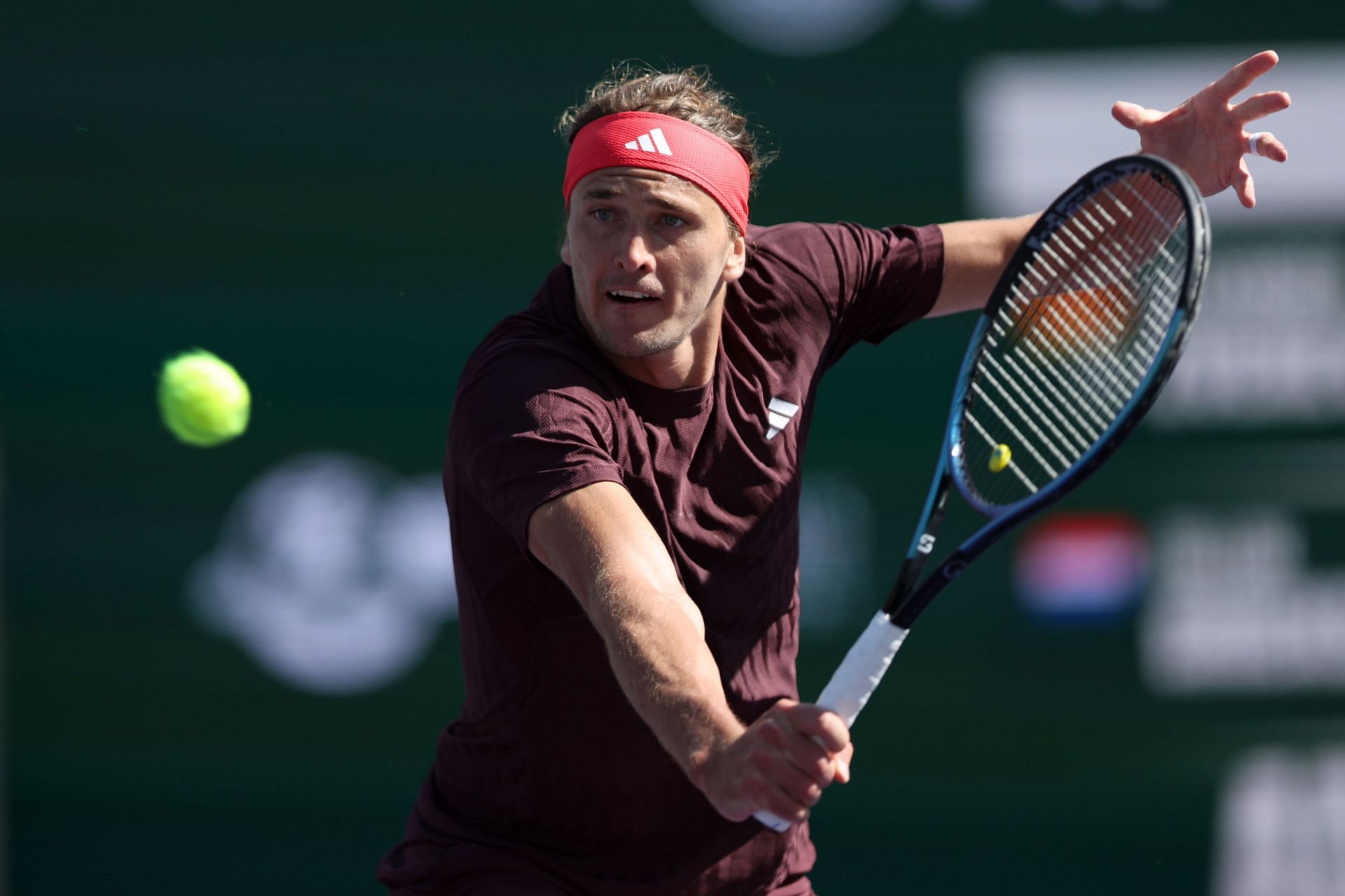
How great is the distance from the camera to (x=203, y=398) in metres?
3.65

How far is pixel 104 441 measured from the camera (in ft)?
11.9

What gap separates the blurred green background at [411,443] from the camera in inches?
138

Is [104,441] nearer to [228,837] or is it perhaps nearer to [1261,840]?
[228,837]

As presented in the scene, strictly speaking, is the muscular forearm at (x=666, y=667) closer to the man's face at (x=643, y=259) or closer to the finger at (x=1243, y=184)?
the man's face at (x=643, y=259)

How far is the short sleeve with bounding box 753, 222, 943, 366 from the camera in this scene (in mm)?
2617

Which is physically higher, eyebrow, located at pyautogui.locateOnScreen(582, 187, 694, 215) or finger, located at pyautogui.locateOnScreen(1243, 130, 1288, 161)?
finger, located at pyautogui.locateOnScreen(1243, 130, 1288, 161)

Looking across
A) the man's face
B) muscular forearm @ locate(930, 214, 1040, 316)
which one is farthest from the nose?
muscular forearm @ locate(930, 214, 1040, 316)

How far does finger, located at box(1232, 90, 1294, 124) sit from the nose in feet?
3.33

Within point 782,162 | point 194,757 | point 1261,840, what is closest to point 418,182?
point 782,162

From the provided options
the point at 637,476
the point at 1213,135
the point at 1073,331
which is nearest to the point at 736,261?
the point at 637,476

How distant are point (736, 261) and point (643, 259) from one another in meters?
0.25

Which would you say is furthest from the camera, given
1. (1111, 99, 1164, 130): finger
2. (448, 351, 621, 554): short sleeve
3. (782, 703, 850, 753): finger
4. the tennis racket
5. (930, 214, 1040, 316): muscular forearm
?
(930, 214, 1040, 316): muscular forearm

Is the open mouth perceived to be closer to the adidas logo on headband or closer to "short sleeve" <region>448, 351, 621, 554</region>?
"short sleeve" <region>448, 351, 621, 554</region>

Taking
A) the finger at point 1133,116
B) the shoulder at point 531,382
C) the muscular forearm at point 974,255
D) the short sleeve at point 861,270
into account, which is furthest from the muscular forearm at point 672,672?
the finger at point 1133,116
